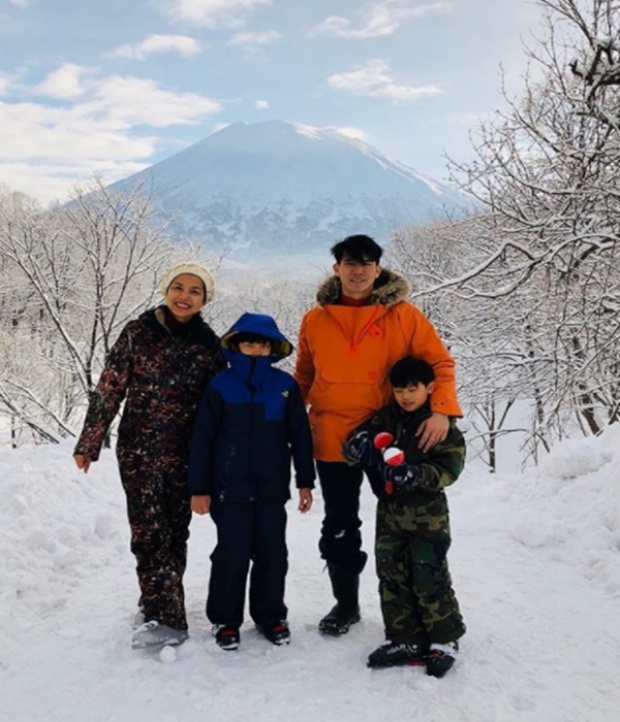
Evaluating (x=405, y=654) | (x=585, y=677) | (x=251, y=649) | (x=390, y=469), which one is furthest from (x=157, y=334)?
(x=585, y=677)

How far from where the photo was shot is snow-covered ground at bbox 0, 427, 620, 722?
8.61 feet

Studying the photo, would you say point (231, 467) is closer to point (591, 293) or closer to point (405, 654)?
point (405, 654)

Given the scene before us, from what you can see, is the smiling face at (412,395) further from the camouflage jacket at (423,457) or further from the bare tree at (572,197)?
the bare tree at (572,197)

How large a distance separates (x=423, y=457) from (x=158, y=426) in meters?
1.43

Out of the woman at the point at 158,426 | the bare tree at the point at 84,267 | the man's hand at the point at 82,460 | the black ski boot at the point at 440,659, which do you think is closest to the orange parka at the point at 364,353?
the woman at the point at 158,426

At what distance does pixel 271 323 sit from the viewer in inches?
130

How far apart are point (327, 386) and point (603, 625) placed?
84.2 inches

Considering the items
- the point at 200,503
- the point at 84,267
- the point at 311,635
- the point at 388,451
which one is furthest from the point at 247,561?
the point at 84,267

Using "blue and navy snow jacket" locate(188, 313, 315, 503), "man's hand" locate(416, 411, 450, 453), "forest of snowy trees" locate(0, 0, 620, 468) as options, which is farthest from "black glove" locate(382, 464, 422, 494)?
"forest of snowy trees" locate(0, 0, 620, 468)

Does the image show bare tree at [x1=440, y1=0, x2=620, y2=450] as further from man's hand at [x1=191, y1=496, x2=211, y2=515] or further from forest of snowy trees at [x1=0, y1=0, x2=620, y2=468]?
man's hand at [x1=191, y1=496, x2=211, y2=515]

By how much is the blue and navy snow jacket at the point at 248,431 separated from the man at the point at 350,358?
18 cm

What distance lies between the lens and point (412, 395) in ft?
10.0

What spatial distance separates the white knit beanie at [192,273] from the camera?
339 centimetres

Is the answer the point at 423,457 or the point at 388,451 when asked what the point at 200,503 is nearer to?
the point at 388,451
